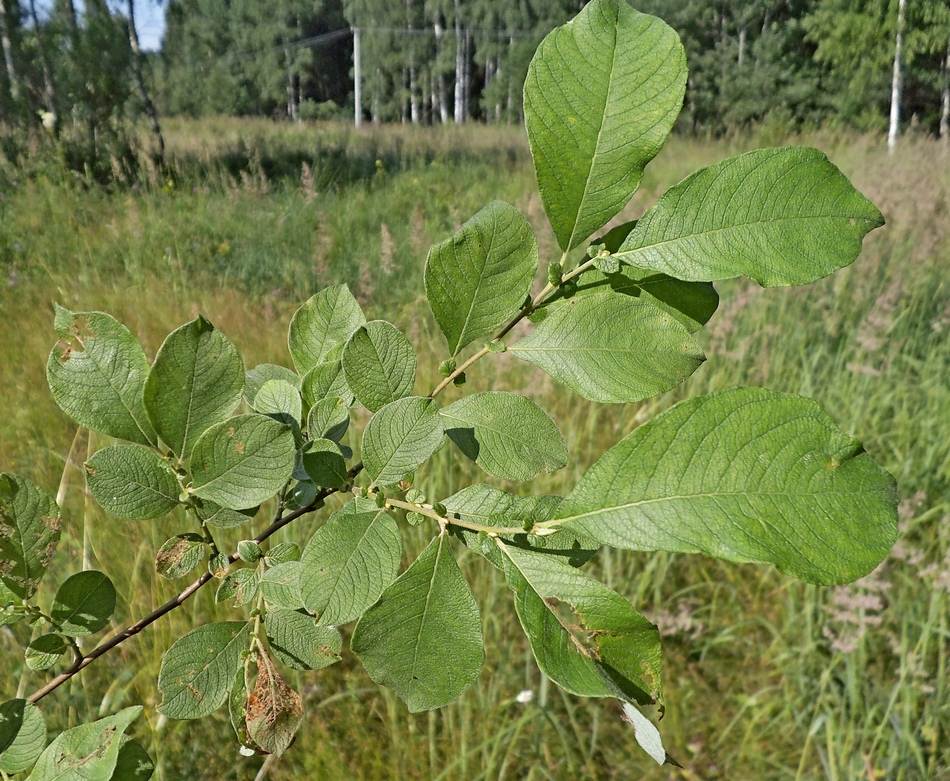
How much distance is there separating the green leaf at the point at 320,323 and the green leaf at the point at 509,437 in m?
0.08

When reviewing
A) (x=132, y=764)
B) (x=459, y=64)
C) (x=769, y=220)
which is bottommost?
(x=132, y=764)

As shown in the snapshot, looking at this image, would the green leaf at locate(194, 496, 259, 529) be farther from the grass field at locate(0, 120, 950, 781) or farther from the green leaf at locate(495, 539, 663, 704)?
the grass field at locate(0, 120, 950, 781)

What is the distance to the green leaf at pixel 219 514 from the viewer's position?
0.26 meters

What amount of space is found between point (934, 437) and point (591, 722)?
3.51ft

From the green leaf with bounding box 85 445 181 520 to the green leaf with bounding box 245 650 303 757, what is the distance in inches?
3.0

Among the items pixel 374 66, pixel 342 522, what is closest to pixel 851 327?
pixel 342 522

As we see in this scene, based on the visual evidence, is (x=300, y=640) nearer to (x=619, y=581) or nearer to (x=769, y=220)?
(x=769, y=220)

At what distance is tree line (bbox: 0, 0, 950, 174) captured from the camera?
5020 mm

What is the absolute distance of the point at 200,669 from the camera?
265 mm

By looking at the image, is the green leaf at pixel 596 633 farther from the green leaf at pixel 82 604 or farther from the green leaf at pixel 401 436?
the green leaf at pixel 82 604

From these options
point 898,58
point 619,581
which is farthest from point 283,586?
point 898,58

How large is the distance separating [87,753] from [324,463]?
0.49 ft

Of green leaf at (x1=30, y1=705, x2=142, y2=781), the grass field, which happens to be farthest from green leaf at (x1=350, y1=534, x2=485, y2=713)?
the grass field

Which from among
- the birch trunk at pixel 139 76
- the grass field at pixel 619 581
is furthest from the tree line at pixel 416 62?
the grass field at pixel 619 581
